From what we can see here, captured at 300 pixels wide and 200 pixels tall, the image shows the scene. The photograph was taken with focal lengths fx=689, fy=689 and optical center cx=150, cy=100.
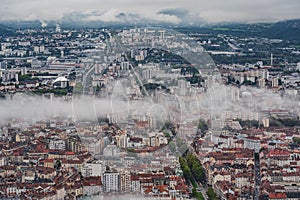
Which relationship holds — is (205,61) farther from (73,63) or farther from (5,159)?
(73,63)

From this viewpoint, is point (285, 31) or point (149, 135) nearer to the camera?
point (149, 135)

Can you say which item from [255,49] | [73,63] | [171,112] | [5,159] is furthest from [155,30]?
[255,49]

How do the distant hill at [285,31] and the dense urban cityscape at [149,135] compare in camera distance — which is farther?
the distant hill at [285,31]

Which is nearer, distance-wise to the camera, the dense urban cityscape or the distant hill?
the dense urban cityscape
